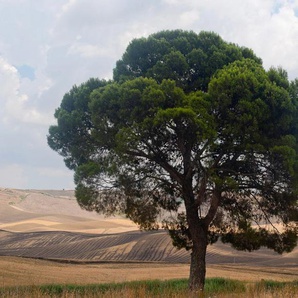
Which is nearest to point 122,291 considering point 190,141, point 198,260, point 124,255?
point 190,141

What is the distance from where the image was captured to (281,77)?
18.5 metres

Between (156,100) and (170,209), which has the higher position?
(156,100)

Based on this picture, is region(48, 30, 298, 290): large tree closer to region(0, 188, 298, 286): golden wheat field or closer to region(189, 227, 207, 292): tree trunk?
region(189, 227, 207, 292): tree trunk

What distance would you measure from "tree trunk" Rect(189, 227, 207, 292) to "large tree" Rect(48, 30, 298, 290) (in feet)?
0.11

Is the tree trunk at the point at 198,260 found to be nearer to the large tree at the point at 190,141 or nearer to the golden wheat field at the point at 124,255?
the large tree at the point at 190,141

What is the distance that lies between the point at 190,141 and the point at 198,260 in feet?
13.5

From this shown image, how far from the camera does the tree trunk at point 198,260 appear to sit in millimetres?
18500

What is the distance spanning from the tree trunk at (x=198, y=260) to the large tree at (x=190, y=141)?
3 centimetres

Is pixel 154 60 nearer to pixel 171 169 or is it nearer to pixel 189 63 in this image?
pixel 189 63

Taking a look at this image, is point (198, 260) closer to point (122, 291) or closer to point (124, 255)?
point (122, 291)

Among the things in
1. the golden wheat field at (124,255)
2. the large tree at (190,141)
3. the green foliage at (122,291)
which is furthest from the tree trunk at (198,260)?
the golden wheat field at (124,255)

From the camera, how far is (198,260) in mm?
18750

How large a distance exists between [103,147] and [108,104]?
1894 millimetres

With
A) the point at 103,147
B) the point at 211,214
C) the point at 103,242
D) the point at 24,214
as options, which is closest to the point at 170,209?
the point at 211,214
